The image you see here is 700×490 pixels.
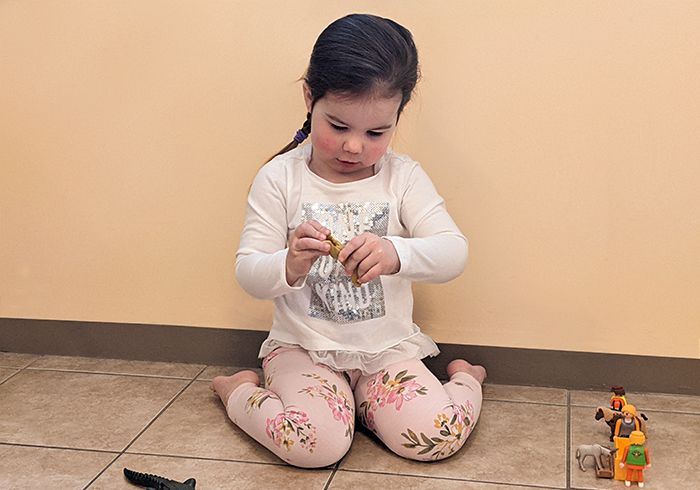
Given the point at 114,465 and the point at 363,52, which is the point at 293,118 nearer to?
the point at 363,52

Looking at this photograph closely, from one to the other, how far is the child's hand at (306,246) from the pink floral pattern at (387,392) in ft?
0.70

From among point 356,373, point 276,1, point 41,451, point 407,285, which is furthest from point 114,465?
point 276,1

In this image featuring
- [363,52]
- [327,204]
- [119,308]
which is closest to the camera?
[363,52]

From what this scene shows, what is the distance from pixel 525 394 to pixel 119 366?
2.22ft

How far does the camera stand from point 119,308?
1.64 metres

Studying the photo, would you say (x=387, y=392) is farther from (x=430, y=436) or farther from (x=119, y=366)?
(x=119, y=366)

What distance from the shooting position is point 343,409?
50.9 inches

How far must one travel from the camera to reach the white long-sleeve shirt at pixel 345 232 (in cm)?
134

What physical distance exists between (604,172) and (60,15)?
900mm

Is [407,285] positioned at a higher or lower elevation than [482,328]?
higher

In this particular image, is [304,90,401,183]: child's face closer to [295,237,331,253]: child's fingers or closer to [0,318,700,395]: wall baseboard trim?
[295,237,331,253]: child's fingers

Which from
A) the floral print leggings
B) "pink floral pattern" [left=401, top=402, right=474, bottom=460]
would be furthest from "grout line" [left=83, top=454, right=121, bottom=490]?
"pink floral pattern" [left=401, top=402, right=474, bottom=460]

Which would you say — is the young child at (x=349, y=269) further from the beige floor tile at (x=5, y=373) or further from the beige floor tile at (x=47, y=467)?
the beige floor tile at (x=5, y=373)

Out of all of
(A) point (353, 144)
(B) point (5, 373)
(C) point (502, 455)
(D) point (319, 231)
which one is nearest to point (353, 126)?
(A) point (353, 144)
